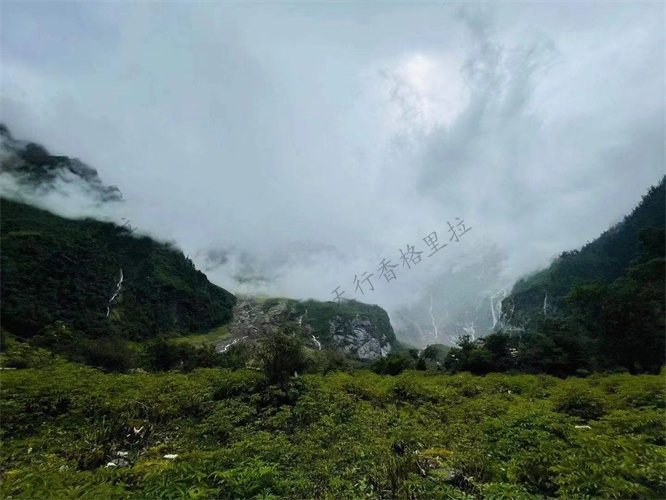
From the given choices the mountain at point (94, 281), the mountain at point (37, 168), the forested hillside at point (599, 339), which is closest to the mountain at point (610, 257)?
the forested hillside at point (599, 339)

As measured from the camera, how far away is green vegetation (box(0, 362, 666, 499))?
18.0ft

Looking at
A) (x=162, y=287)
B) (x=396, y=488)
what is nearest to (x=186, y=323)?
(x=162, y=287)

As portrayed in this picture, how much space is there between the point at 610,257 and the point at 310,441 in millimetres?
133082

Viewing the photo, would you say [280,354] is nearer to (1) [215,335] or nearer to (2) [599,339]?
(2) [599,339]

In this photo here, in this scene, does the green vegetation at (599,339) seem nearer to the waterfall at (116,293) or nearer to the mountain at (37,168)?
the waterfall at (116,293)

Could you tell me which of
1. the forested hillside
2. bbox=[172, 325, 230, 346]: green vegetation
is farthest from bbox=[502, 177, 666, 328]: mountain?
bbox=[172, 325, 230, 346]: green vegetation

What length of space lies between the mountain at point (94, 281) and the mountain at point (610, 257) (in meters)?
136

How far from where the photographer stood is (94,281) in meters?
126

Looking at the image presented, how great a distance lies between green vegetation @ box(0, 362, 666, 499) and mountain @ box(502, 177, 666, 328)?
61397mm

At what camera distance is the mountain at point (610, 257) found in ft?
217

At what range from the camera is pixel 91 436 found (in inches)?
338

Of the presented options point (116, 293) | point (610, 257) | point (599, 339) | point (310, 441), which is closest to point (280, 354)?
point (310, 441)

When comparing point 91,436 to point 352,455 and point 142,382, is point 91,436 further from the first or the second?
point 352,455

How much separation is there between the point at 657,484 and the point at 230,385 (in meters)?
11.9
